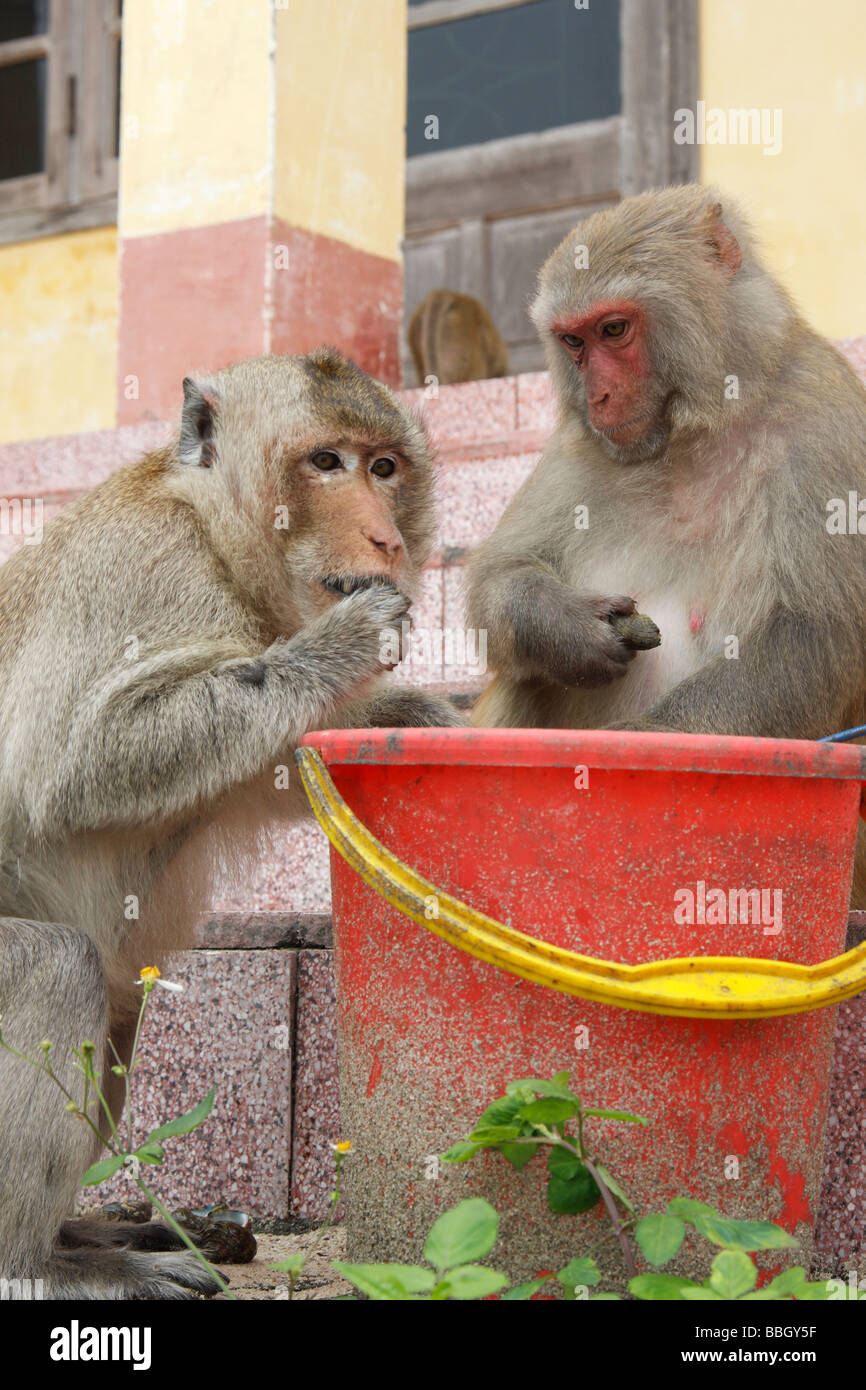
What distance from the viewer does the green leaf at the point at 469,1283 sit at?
1.62 m

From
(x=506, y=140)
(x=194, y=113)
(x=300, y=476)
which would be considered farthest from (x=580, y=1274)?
(x=506, y=140)

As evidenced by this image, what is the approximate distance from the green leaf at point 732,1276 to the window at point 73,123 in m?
6.65

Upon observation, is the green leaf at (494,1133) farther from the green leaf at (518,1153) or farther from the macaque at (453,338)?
the macaque at (453,338)

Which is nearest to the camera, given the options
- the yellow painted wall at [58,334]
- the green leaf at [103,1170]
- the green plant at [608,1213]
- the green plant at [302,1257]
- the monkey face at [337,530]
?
the green plant at [608,1213]

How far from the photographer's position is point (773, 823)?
190 centimetres

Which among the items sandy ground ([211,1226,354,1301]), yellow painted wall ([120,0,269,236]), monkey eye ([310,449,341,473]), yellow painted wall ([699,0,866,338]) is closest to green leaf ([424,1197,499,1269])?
sandy ground ([211,1226,354,1301])

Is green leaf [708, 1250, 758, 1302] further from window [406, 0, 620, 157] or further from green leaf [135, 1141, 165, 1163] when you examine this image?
window [406, 0, 620, 157]

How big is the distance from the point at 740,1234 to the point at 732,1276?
85 millimetres

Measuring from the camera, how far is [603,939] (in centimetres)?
186

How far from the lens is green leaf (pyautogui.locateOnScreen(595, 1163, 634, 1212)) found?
1.83 metres

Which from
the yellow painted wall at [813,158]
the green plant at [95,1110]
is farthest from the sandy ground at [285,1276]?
the yellow painted wall at [813,158]

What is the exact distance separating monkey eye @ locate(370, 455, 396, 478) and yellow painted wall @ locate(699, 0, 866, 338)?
131 inches

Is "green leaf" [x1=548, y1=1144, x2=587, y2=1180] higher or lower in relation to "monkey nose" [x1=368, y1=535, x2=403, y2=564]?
lower
